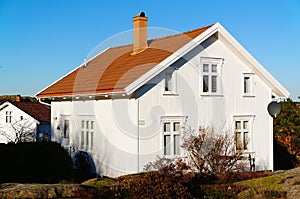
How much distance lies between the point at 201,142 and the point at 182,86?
2.64 m

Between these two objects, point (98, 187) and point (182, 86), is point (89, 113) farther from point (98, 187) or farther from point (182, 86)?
point (98, 187)

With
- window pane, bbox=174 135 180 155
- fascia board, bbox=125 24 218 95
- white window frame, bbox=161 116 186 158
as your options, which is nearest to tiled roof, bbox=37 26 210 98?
fascia board, bbox=125 24 218 95

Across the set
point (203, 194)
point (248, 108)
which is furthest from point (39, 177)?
point (248, 108)

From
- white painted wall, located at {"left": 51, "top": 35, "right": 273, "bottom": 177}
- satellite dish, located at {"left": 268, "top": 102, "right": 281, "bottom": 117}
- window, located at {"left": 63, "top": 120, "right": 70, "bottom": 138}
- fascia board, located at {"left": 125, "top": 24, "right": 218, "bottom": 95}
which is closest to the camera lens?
fascia board, located at {"left": 125, "top": 24, "right": 218, "bottom": 95}

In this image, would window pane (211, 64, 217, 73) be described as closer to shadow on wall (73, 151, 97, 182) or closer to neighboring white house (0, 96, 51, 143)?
shadow on wall (73, 151, 97, 182)

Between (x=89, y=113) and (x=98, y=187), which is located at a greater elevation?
(x=89, y=113)

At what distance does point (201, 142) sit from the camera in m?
18.0

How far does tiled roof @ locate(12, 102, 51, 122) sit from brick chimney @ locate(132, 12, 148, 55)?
17589 mm

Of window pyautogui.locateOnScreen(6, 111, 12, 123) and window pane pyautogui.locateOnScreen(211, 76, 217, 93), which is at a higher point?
window pane pyautogui.locateOnScreen(211, 76, 217, 93)

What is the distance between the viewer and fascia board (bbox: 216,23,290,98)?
65.4 feet

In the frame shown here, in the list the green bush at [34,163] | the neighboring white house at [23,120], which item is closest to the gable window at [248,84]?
the green bush at [34,163]

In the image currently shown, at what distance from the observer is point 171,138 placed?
1858 centimetres

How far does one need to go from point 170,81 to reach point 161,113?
58.3 inches

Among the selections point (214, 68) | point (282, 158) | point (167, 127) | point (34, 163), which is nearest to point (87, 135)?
point (34, 163)
